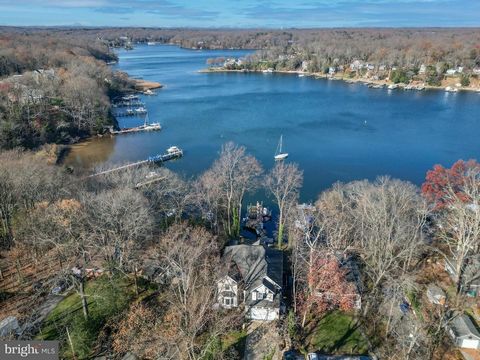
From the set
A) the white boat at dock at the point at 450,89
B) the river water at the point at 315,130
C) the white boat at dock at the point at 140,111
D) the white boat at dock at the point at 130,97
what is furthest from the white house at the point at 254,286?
the white boat at dock at the point at 450,89

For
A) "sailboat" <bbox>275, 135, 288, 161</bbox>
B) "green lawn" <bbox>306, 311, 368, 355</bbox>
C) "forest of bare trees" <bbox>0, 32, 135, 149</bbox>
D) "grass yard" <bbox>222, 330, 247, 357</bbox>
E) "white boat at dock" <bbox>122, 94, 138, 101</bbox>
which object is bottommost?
"grass yard" <bbox>222, 330, 247, 357</bbox>

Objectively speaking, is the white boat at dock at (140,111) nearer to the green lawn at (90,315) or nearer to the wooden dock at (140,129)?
the wooden dock at (140,129)

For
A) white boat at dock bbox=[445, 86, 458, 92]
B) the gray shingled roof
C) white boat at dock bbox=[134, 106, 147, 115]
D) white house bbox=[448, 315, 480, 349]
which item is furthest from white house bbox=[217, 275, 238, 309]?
white boat at dock bbox=[445, 86, 458, 92]

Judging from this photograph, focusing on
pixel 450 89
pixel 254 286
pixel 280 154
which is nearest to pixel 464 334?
pixel 254 286

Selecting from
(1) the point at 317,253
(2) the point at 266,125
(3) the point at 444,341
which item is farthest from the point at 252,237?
(2) the point at 266,125

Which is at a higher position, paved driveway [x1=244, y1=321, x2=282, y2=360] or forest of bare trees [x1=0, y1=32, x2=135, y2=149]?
forest of bare trees [x1=0, y1=32, x2=135, y2=149]

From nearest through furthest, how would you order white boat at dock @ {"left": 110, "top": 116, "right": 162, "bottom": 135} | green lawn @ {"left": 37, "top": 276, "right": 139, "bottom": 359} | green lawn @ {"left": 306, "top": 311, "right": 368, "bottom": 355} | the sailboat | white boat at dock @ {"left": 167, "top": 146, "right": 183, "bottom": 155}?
1. green lawn @ {"left": 37, "top": 276, "right": 139, "bottom": 359}
2. green lawn @ {"left": 306, "top": 311, "right": 368, "bottom": 355}
3. the sailboat
4. white boat at dock @ {"left": 167, "top": 146, "right": 183, "bottom": 155}
5. white boat at dock @ {"left": 110, "top": 116, "right": 162, "bottom": 135}

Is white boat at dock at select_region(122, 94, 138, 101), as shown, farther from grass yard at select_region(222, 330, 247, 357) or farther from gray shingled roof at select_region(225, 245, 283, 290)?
grass yard at select_region(222, 330, 247, 357)

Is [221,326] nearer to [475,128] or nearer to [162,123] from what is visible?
[162,123]
